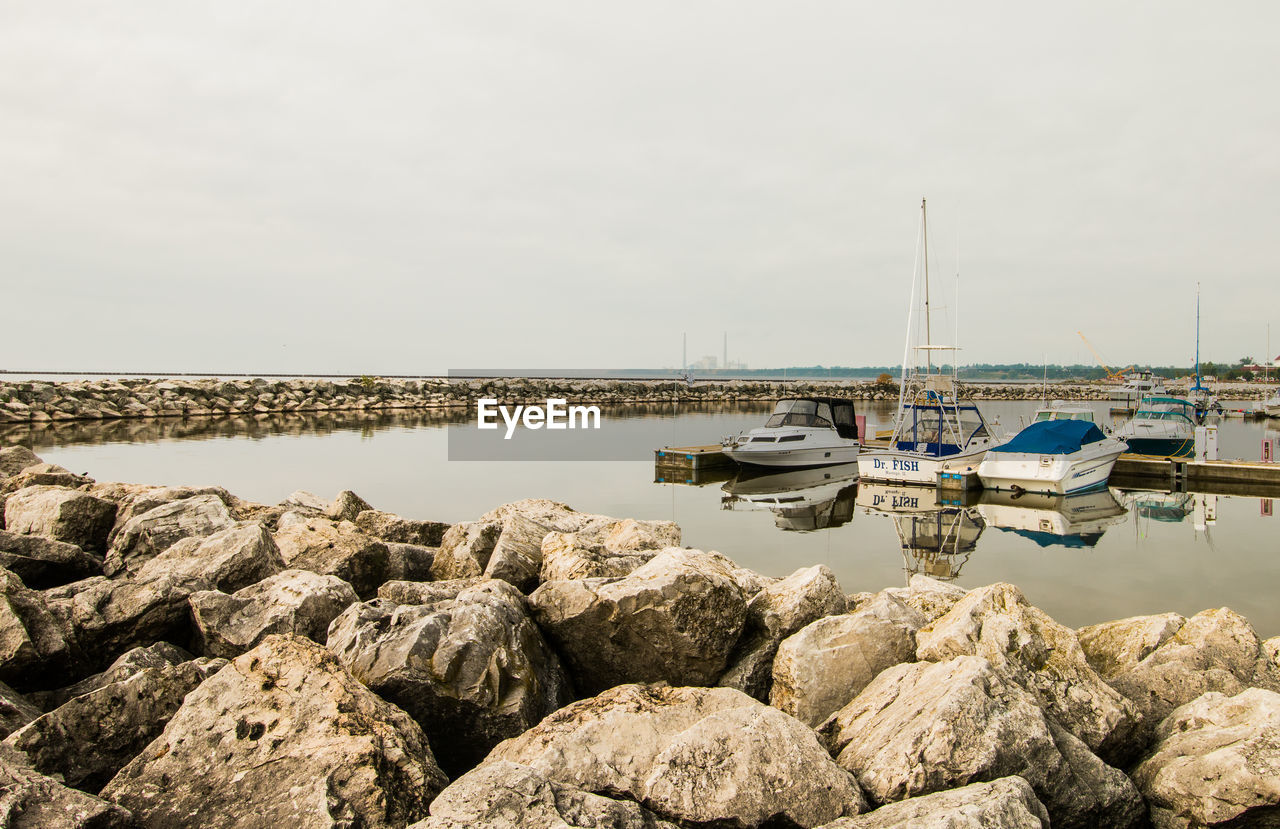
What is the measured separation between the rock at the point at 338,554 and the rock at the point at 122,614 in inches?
51.1

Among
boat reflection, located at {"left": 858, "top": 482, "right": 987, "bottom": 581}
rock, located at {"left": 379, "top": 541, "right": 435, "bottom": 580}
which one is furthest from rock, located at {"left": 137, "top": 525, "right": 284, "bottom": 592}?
boat reflection, located at {"left": 858, "top": 482, "right": 987, "bottom": 581}

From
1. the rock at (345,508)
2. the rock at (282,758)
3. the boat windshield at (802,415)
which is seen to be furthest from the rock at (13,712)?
the boat windshield at (802,415)

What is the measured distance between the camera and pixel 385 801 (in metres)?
3.31

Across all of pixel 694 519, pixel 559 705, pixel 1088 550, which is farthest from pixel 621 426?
pixel 559 705

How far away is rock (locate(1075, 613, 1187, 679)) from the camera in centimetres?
575

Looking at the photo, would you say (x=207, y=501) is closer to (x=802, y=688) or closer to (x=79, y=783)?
(x=79, y=783)

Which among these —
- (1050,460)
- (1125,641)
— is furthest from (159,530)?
(1050,460)

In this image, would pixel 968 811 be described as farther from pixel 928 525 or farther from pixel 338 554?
pixel 928 525

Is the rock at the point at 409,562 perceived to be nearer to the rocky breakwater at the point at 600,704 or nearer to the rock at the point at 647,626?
the rocky breakwater at the point at 600,704

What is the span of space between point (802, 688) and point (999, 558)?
12005 mm

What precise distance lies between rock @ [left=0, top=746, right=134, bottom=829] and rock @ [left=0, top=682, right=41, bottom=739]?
2.99ft

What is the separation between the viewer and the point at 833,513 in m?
20.1

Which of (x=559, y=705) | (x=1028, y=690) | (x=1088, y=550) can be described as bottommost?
(x=1088, y=550)

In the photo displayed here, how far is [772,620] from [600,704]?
1.79 m
